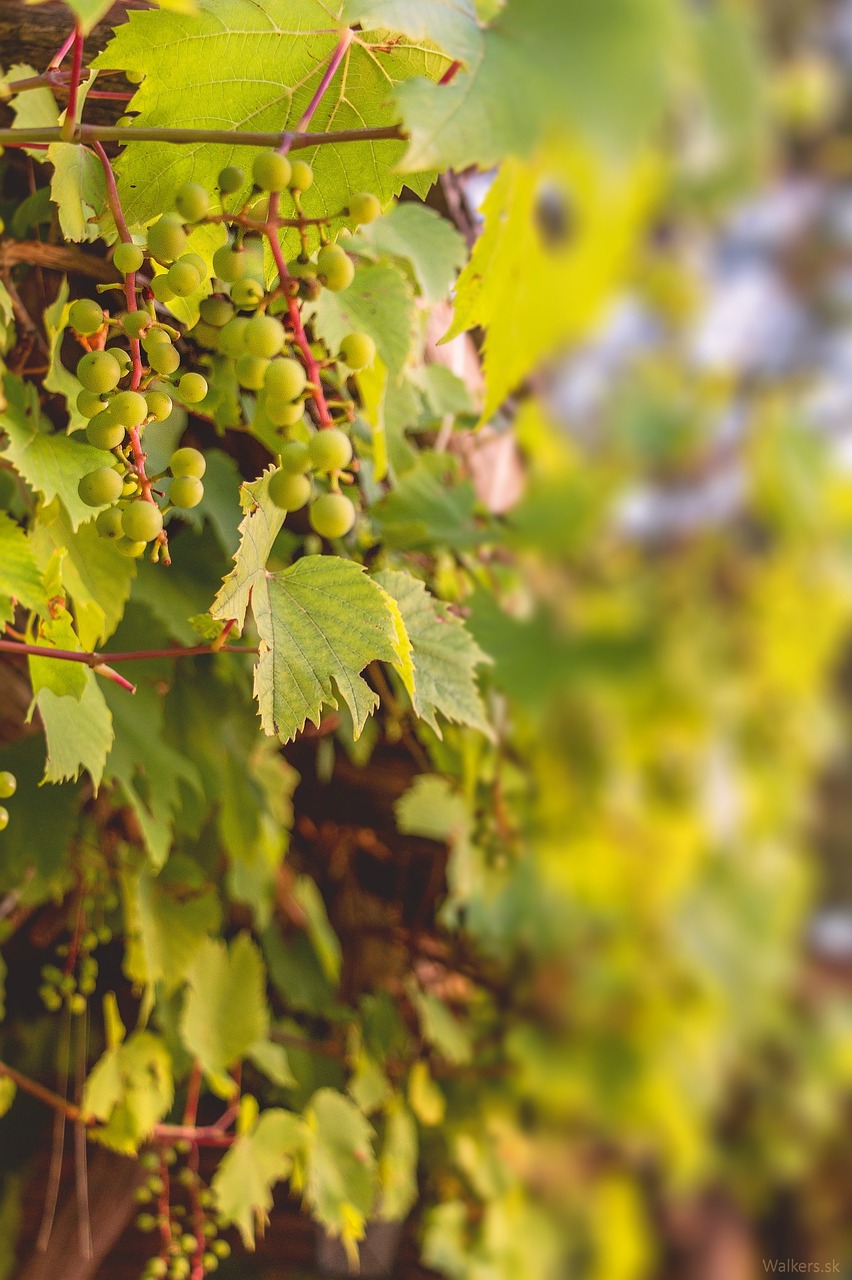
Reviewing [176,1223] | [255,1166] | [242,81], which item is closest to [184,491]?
[242,81]

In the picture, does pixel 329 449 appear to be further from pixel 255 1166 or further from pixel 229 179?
pixel 255 1166

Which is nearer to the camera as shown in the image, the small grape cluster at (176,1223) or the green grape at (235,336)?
the green grape at (235,336)

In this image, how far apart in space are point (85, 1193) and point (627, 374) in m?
2.85

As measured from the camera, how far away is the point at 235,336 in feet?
1.03

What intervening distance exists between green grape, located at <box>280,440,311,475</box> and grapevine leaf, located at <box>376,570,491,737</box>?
174mm

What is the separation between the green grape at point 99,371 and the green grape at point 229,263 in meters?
0.04

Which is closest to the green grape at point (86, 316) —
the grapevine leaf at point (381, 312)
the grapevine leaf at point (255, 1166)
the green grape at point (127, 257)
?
the green grape at point (127, 257)

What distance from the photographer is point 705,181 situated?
242cm

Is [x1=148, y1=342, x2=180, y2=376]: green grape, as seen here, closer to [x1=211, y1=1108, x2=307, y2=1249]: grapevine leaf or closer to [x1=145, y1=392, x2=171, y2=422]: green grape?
A: [x1=145, y1=392, x2=171, y2=422]: green grape

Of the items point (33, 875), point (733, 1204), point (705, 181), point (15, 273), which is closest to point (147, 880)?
point (33, 875)

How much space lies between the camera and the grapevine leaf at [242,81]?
343 mm

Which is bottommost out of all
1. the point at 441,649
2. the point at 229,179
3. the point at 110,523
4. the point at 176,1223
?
the point at 176,1223

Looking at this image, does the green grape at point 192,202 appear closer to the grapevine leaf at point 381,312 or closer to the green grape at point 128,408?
the green grape at point 128,408

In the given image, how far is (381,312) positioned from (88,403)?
8.3 inches
